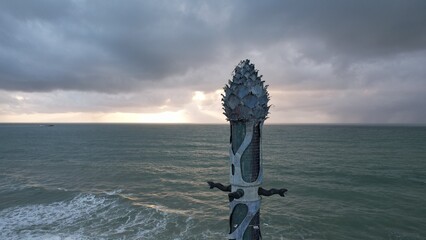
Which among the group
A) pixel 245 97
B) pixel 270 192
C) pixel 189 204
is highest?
pixel 245 97

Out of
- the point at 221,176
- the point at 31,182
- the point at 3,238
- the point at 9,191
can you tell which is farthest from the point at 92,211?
the point at 221,176

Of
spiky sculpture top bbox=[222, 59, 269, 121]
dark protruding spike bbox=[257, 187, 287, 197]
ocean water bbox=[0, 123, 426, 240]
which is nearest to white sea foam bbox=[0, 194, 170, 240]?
ocean water bbox=[0, 123, 426, 240]

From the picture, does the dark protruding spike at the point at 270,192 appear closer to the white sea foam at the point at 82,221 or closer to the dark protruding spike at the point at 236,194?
the dark protruding spike at the point at 236,194

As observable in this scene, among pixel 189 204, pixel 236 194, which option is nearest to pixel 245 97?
pixel 236 194

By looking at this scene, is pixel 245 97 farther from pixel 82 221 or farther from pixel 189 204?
pixel 189 204

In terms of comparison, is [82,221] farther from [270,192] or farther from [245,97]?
[245,97]

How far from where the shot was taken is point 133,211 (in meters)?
28.5

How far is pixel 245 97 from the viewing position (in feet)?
14.1

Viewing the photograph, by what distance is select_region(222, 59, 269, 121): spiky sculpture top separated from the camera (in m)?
4.25

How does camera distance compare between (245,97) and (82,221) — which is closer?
(245,97)

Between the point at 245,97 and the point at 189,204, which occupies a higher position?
the point at 245,97

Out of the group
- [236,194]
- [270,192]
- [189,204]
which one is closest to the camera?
[236,194]

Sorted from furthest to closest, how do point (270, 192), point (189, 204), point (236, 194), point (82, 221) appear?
1. point (189, 204)
2. point (82, 221)
3. point (270, 192)
4. point (236, 194)

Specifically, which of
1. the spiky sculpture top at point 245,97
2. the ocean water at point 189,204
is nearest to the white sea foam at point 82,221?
the ocean water at point 189,204
